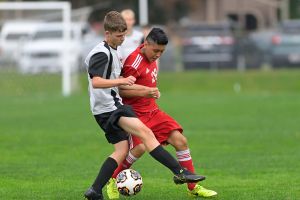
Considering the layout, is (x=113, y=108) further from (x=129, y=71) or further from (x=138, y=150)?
(x=138, y=150)

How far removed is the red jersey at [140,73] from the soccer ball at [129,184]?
2.23ft

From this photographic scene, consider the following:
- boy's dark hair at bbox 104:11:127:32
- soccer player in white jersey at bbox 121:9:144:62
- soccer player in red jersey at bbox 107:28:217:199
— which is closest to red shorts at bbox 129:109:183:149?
soccer player in red jersey at bbox 107:28:217:199

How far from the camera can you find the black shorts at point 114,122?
27.8ft

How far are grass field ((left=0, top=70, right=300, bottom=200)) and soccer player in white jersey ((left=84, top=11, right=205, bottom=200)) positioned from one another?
0.59 metres

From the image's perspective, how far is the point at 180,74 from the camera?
102 ft

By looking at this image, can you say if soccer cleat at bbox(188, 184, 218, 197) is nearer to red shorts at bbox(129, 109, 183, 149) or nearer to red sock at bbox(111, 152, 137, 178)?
red shorts at bbox(129, 109, 183, 149)

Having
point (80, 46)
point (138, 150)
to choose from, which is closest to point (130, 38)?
point (138, 150)

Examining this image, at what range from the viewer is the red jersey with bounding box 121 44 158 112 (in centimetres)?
888

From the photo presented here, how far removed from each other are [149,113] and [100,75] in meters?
0.88

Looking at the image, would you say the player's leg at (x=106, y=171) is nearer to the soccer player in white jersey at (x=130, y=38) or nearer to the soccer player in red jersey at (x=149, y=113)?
the soccer player in red jersey at (x=149, y=113)

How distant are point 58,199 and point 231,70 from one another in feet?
77.8

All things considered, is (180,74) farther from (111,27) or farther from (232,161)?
(111,27)

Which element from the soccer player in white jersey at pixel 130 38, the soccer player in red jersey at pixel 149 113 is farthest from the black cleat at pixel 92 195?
the soccer player in white jersey at pixel 130 38

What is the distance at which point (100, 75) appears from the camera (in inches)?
329
